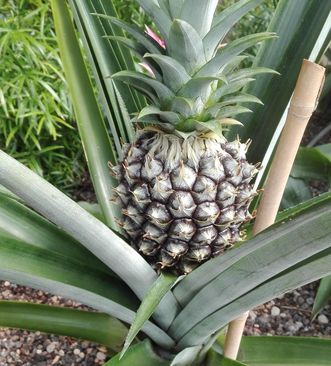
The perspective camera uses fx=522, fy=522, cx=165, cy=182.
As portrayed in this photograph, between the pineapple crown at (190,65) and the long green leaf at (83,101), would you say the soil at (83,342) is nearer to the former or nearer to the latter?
the long green leaf at (83,101)

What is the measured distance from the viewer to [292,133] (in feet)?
1.88

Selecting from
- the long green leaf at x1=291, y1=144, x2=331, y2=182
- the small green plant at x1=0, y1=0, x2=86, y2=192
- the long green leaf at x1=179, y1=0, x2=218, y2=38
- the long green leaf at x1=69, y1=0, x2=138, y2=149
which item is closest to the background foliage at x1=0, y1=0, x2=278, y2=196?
the small green plant at x1=0, y1=0, x2=86, y2=192

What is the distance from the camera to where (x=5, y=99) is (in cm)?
121

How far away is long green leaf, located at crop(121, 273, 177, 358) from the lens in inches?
22.9

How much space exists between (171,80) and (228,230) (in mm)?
228

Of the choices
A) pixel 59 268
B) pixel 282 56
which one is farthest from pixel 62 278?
pixel 282 56

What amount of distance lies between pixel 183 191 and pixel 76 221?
0.17 metres

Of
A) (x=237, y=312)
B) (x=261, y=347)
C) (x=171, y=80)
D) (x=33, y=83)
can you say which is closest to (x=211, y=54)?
(x=171, y=80)

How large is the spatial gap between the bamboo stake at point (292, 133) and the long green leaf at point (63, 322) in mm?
373

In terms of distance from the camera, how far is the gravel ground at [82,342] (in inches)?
44.0

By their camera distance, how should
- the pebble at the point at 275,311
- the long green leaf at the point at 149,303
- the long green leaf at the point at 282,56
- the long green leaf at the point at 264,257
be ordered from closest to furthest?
the long green leaf at the point at 264,257, the long green leaf at the point at 149,303, the long green leaf at the point at 282,56, the pebble at the point at 275,311

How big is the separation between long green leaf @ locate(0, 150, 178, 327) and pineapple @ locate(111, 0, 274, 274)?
65mm

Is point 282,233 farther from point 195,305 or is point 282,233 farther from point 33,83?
point 33,83

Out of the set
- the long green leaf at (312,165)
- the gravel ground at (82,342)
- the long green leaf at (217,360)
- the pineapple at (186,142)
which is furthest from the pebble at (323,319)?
the pineapple at (186,142)
